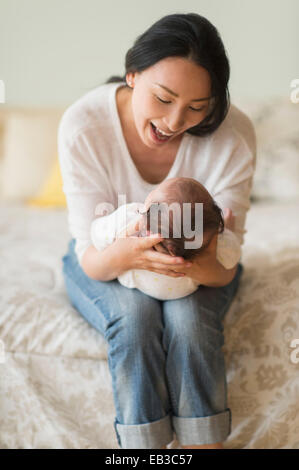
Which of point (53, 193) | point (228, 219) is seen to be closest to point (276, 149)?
point (53, 193)

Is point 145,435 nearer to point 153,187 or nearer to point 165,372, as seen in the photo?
point 165,372

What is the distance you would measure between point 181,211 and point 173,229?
0.04 m

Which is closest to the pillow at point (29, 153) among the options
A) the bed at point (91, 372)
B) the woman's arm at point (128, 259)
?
the bed at point (91, 372)

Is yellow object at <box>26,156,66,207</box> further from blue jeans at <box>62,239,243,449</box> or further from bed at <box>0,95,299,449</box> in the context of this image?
blue jeans at <box>62,239,243,449</box>

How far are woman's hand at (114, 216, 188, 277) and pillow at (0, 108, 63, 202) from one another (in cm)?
125

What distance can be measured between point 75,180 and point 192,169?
0.25 meters

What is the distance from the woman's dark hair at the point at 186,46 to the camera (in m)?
0.75

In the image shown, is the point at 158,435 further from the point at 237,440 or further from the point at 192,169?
the point at 192,169

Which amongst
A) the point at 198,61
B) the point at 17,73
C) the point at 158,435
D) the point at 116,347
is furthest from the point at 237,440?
the point at 17,73

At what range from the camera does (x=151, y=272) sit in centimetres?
90

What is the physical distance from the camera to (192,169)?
0.96 m

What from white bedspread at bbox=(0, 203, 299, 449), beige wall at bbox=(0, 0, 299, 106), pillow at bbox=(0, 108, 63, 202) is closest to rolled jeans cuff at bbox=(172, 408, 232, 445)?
white bedspread at bbox=(0, 203, 299, 449)

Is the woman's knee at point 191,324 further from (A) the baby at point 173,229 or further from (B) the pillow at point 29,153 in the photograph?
(B) the pillow at point 29,153

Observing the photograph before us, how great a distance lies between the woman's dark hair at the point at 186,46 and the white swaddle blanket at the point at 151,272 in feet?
0.87
